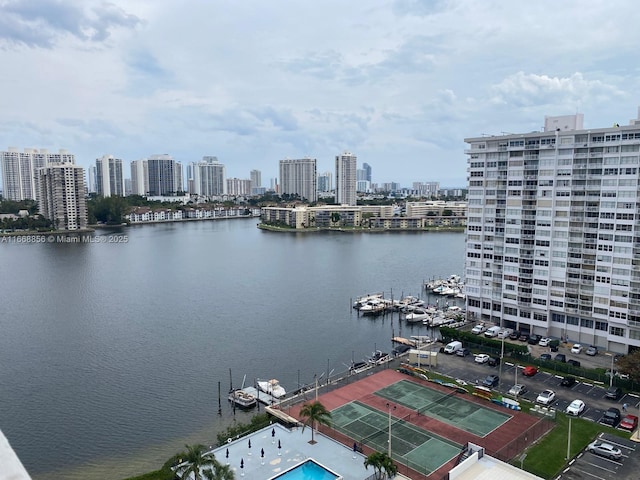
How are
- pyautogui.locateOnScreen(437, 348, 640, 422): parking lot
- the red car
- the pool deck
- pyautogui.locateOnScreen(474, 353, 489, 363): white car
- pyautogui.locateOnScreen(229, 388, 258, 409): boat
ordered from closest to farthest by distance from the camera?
the pool deck
the red car
pyautogui.locateOnScreen(437, 348, 640, 422): parking lot
pyautogui.locateOnScreen(229, 388, 258, 409): boat
pyautogui.locateOnScreen(474, 353, 489, 363): white car

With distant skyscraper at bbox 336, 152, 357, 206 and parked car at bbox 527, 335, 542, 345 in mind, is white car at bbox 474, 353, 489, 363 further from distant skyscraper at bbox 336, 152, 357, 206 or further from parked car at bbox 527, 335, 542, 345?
distant skyscraper at bbox 336, 152, 357, 206

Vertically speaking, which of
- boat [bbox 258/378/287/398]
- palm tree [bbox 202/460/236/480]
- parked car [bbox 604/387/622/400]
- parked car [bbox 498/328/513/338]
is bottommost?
boat [bbox 258/378/287/398]

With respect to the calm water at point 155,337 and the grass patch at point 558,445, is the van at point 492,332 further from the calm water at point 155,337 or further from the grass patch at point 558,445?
the grass patch at point 558,445

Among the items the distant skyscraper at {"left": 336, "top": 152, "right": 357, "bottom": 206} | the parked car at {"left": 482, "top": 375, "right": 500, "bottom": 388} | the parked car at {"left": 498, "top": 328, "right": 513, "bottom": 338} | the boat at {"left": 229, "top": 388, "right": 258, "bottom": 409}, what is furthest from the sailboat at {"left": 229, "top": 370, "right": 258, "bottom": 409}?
the distant skyscraper at {"left": 336, "top": 152, "right": 357, "bottom": 206}

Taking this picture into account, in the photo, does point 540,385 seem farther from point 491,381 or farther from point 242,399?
point 242,399

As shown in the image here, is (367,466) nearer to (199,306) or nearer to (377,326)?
(377,326)

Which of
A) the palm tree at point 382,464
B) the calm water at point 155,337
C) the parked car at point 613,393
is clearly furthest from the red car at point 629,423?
the calm water at point 155,337
